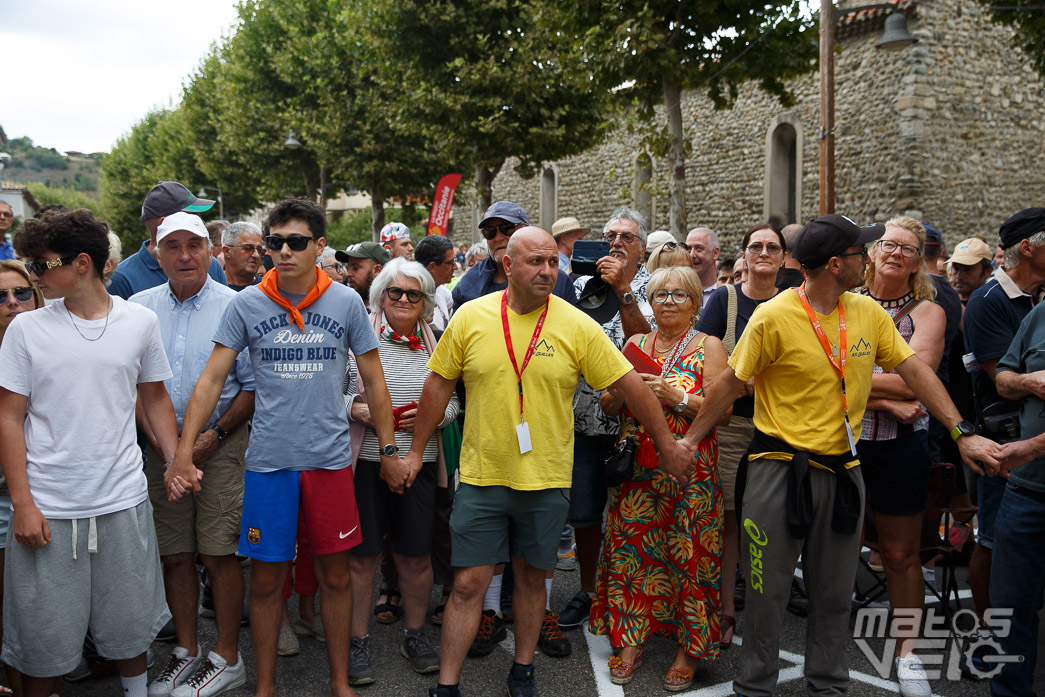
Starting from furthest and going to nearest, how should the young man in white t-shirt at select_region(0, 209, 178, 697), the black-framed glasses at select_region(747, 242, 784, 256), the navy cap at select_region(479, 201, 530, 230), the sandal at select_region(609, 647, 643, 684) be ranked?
the navy cap at select_region(479, 201, 530, 230), the black-framed glasses at select_region(747, 242, 784, 256), the sandal at select_region(609, 647, 643, 684), the young man in white t-shirt at select_region(0, 209, 178, 697)

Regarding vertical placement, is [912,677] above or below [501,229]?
below

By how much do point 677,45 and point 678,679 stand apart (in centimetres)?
1019

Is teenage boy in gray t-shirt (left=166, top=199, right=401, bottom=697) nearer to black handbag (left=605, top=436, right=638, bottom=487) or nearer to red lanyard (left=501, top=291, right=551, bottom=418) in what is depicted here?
red lanyard (left=501, top=291, right=551, bottom=418)

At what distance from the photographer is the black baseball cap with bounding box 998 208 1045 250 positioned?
12.9 feet

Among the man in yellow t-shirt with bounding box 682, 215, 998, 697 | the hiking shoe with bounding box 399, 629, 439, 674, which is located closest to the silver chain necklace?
the hiking shoe with bounding box 399, 629, 439, 674

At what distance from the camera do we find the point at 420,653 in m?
4.09

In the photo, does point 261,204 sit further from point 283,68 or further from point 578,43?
point 578,43

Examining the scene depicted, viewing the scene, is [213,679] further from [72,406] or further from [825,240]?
[825,240]

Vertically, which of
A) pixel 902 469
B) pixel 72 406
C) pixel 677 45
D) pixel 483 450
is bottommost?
pixel 902 469

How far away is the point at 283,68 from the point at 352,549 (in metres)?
22.6

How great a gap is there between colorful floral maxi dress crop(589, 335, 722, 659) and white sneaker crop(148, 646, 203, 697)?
2.05 meters

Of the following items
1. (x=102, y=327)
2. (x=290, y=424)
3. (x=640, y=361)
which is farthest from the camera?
(x=640, y=361)

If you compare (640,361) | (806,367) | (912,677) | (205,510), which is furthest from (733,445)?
(205,510)

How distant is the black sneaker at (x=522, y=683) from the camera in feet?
12.1
